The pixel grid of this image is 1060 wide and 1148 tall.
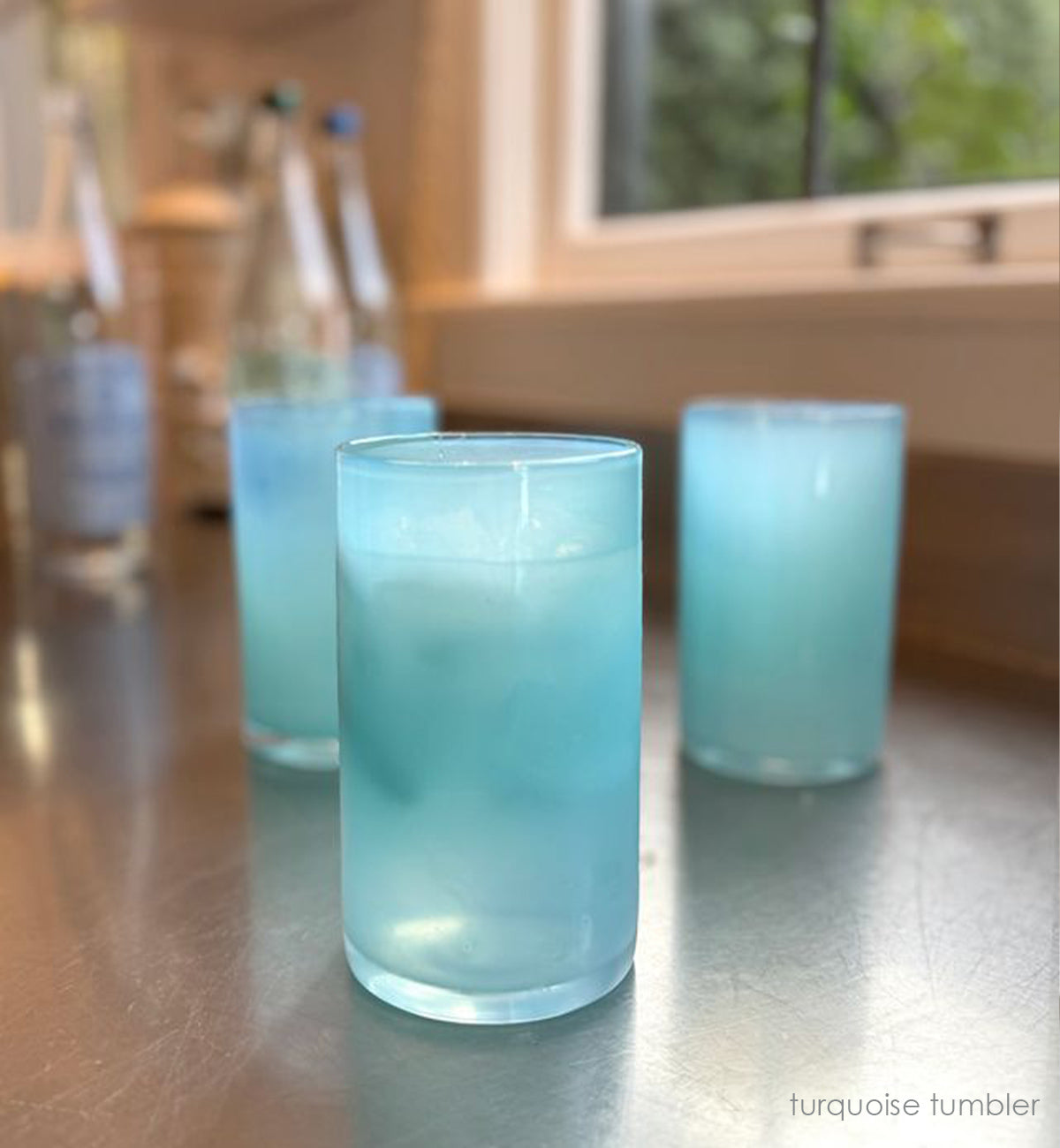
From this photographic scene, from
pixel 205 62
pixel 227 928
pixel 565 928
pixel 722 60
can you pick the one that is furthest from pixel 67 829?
pixel 205 62

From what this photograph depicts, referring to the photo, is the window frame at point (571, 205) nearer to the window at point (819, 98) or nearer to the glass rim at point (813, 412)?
the window at point (819, 98)

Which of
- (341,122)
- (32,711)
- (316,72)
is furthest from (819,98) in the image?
(32,711)

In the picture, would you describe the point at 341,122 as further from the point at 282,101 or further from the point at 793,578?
the point at 793,578

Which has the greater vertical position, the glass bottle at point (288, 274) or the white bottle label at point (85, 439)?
the glass bottle at point (288, 274)

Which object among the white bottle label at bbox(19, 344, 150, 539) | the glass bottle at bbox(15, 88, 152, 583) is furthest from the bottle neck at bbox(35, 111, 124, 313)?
the white bottle label at bbox(19, 344, 150, 539)

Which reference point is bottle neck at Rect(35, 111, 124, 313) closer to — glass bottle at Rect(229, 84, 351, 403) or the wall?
glass bottle at Rect(229, 84, 351, 403)

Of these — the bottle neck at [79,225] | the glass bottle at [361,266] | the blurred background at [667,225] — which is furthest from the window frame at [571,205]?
the bottle neck at [79,225]

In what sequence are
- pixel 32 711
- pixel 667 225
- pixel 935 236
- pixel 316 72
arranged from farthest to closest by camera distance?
1. pixel 316 72
2. pixel 667 225
3. pixel 935 236
4. pixel 32 711
